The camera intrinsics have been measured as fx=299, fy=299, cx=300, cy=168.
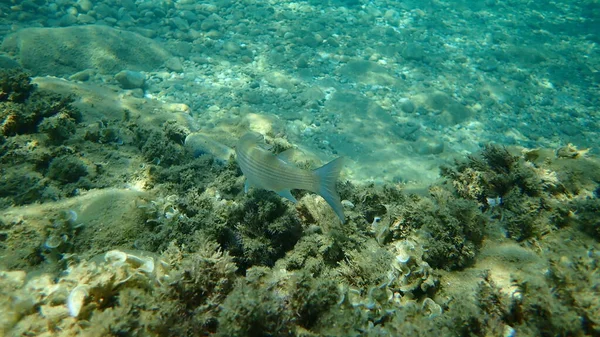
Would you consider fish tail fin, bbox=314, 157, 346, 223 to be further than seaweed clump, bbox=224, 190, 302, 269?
No

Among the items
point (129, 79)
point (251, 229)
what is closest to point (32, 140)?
point (251, 229)

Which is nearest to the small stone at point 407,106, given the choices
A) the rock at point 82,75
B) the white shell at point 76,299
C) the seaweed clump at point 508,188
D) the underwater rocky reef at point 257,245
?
the underwater rocky reef at point 257,245

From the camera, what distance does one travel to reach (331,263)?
254 cm

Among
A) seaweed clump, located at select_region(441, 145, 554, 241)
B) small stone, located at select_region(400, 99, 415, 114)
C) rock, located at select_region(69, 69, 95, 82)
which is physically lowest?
small stone, located at select_region(400, 99, 415, 114)

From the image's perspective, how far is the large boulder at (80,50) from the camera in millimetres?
8133

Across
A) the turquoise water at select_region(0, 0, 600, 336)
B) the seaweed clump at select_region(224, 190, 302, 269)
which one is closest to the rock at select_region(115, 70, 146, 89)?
the turquoise water at select_region(0, 0, 600, 336)

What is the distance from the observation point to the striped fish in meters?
2.34

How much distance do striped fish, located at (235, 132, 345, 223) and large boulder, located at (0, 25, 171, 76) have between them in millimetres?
8567

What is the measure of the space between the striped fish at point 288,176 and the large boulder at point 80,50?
8.57 meters

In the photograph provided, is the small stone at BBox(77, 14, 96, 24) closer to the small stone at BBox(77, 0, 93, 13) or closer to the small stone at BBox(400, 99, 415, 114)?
the small stone at BBox(77, 0, 93, 13)

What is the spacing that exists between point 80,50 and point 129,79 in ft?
6.59

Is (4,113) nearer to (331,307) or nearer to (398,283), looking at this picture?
(331,307)

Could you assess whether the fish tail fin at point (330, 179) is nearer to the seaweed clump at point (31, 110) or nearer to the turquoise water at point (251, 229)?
the turquoise water at point (251, 229)

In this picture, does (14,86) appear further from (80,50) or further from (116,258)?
(80,50)
